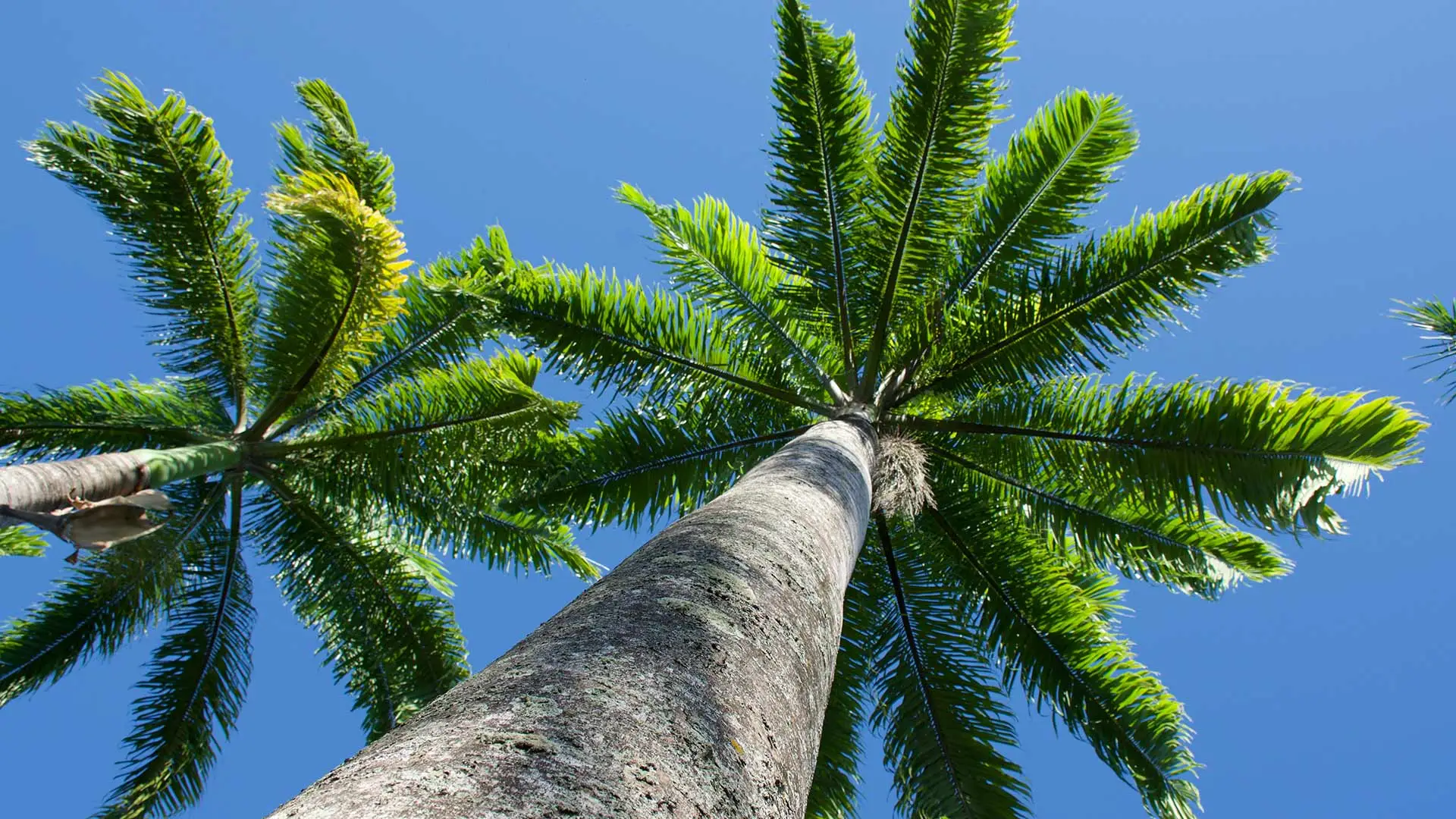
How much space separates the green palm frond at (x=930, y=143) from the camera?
6930mm

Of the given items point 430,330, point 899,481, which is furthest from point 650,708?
point 430,330

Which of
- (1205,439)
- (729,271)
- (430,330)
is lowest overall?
(1205,439)

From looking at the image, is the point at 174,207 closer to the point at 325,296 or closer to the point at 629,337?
the point at 325,296

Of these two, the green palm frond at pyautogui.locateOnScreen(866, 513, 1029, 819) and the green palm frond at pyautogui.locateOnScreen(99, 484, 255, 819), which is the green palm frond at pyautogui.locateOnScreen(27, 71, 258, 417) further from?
the green palm frond at pyautogui.locateOnScreen(866, 513, 1029, 819)

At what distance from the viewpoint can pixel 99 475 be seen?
6.38 m

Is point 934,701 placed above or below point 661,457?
below

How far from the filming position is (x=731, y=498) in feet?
11.5

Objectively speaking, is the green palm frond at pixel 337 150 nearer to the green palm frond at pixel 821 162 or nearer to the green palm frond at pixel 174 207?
the green palm frond at pixel 174 207

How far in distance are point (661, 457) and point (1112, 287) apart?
380cm

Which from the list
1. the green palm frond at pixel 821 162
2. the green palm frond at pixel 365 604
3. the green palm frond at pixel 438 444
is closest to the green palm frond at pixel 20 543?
the green palm frond at pixel 365 604

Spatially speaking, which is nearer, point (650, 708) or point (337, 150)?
point (650, 708)

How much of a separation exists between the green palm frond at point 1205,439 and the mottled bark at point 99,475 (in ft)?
18.4

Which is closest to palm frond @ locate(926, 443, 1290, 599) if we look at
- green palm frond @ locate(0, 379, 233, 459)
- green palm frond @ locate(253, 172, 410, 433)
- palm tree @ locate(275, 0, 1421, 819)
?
palm tree @ locate(275, 0, 1421, 819)

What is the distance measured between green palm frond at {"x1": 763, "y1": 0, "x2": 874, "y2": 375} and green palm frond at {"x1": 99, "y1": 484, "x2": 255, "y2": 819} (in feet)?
18.4
